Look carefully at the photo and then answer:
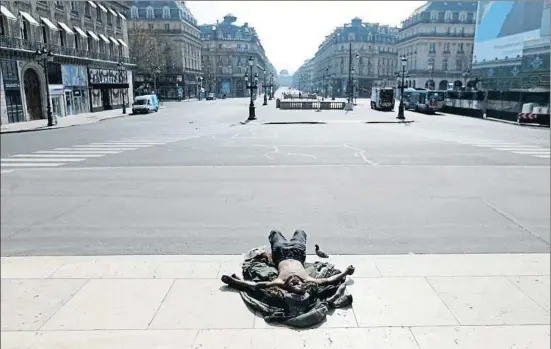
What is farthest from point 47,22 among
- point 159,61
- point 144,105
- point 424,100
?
point 159,61

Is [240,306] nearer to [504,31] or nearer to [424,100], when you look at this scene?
[504,31]

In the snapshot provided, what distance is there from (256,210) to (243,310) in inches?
161

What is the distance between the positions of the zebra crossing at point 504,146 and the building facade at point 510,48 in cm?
1435

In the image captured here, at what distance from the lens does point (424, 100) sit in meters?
45.6

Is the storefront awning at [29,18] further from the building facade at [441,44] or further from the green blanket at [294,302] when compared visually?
the building facade at [441,44]

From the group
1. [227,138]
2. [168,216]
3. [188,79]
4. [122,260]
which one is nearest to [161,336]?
[122,260]

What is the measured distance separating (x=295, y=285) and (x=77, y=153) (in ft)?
46.3

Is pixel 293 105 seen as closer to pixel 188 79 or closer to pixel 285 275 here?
pixel 188 79

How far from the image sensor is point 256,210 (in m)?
8.36

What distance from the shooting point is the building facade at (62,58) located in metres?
5.17

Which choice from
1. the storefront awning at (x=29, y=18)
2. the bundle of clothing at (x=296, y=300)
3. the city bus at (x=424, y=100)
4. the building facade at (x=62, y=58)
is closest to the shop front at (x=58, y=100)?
the building facade at (x=62, y=58)

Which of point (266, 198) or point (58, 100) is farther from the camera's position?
point (58, 100)

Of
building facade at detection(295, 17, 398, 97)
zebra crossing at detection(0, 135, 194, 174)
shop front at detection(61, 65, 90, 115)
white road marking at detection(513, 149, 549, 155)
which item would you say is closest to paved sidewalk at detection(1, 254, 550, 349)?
zebra crossing at detection(0, 135, 194, 174)

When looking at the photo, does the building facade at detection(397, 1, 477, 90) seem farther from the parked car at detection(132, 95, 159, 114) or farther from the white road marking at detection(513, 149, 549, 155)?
the white road marking at detection(513, 149, 549, 155)
